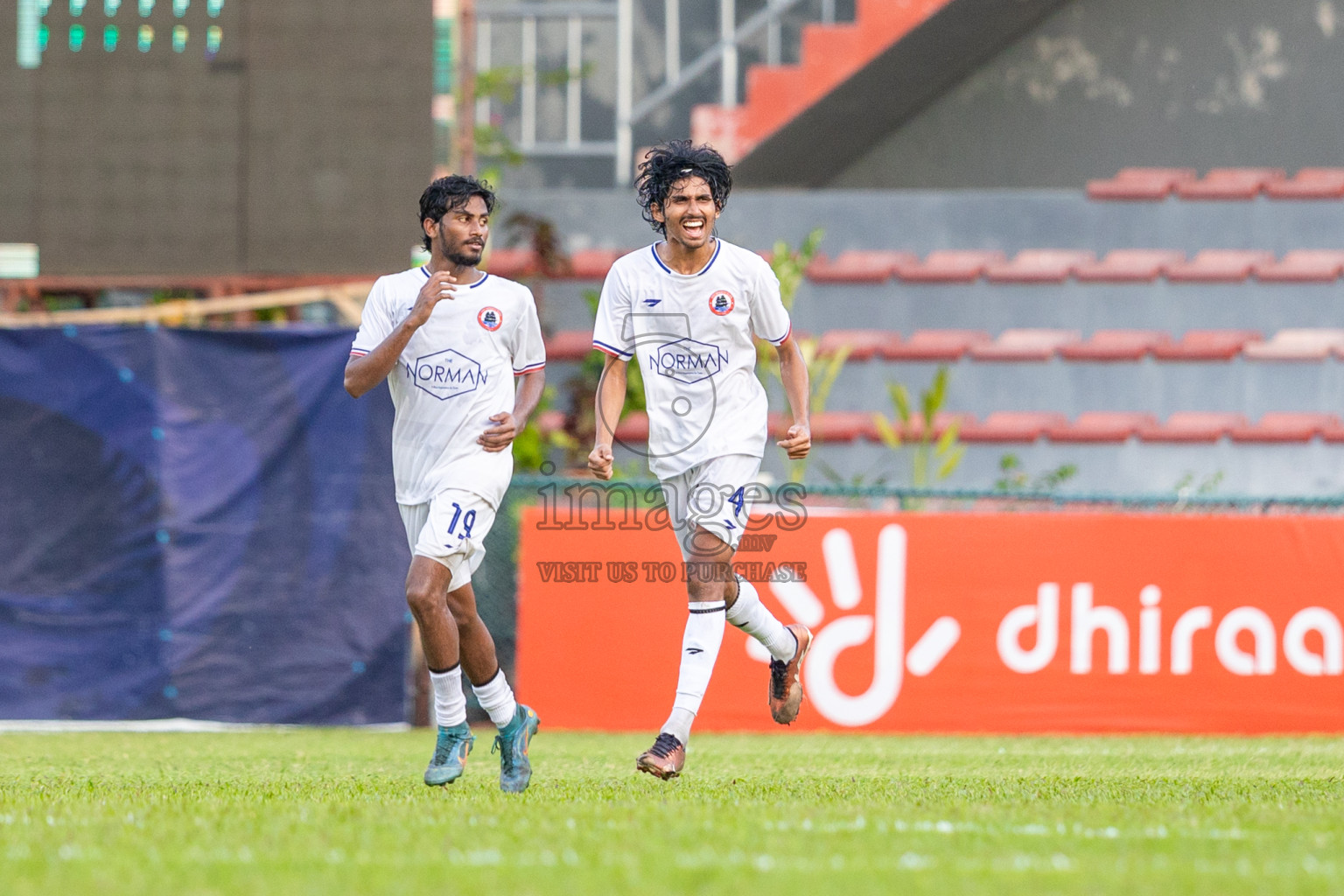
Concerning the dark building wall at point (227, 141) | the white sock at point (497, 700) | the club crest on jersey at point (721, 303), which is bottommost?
the white sock at point (497, 700)

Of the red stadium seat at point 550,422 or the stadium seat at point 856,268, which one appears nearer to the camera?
the red stadium seat at point 550,422

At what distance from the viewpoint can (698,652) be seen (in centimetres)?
614

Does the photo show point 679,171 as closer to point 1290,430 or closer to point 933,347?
point 933,347

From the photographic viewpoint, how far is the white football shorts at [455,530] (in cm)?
591

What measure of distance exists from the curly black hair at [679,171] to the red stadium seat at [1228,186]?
35.8 ft

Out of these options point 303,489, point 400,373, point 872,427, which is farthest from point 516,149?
point 400,373

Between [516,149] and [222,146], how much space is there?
5.67m

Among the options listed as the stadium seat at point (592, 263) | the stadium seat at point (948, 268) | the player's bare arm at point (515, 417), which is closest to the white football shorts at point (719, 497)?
the player's bare arm at point (515, 417)

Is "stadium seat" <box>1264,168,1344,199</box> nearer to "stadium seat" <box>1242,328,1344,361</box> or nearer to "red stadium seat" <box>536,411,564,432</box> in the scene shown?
"stadium seat" <box>1242,328,1344,361</box>

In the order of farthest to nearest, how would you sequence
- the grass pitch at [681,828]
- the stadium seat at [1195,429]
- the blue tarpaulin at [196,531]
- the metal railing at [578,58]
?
the metal railing at [578,58]
the stadium seat at [1195,429]
the blue tarpaulin at [196,531]
the grass pitch at [681,828]

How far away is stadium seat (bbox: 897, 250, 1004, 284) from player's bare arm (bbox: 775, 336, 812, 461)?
9.11 meters

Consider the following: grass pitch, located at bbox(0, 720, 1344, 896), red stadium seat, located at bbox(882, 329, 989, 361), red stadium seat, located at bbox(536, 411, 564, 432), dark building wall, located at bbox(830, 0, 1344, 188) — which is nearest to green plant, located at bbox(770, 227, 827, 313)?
red stadium seat, located at bbox(882, 329, 989, 361)

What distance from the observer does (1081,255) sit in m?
15.6

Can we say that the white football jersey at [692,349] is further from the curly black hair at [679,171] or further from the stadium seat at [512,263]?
the stadium seat at [512,263]
